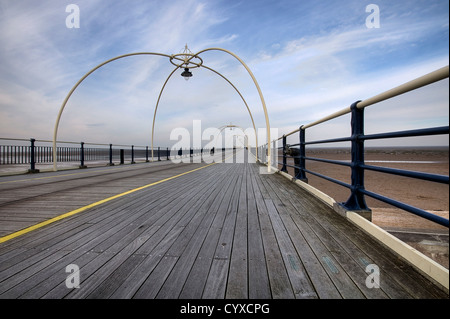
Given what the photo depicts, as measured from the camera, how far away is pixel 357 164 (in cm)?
252

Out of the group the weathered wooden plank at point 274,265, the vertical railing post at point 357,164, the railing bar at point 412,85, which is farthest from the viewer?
the vertical railing post at point 357,164

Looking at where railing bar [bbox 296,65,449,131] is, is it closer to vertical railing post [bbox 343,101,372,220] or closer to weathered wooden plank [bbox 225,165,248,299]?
vertical railing post [bbox 343,101,372,220]

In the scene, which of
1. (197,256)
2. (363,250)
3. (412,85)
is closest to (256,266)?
(197,256)

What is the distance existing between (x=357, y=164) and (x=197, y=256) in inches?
83.2

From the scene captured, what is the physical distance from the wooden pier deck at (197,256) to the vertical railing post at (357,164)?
249 mm

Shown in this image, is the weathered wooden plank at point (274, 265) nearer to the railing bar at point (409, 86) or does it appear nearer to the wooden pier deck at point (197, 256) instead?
the wooden pier deck at point (197, 256)

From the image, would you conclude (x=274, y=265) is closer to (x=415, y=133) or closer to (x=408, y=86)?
(x=415, y=133)

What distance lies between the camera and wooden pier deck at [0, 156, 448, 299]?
1.33 metres

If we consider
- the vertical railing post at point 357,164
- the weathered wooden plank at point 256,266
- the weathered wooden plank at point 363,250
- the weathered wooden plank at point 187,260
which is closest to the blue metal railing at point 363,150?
the vertical railing post at point 357,164

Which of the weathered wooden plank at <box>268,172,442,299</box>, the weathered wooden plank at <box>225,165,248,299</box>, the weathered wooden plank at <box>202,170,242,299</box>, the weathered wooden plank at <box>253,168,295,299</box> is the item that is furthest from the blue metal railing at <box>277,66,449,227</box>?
the weathered wooden plank at <box>202,170,242,299</box>

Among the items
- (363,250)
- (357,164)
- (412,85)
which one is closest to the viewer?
(412,85)

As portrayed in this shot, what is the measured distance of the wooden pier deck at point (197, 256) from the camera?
1.33 m
